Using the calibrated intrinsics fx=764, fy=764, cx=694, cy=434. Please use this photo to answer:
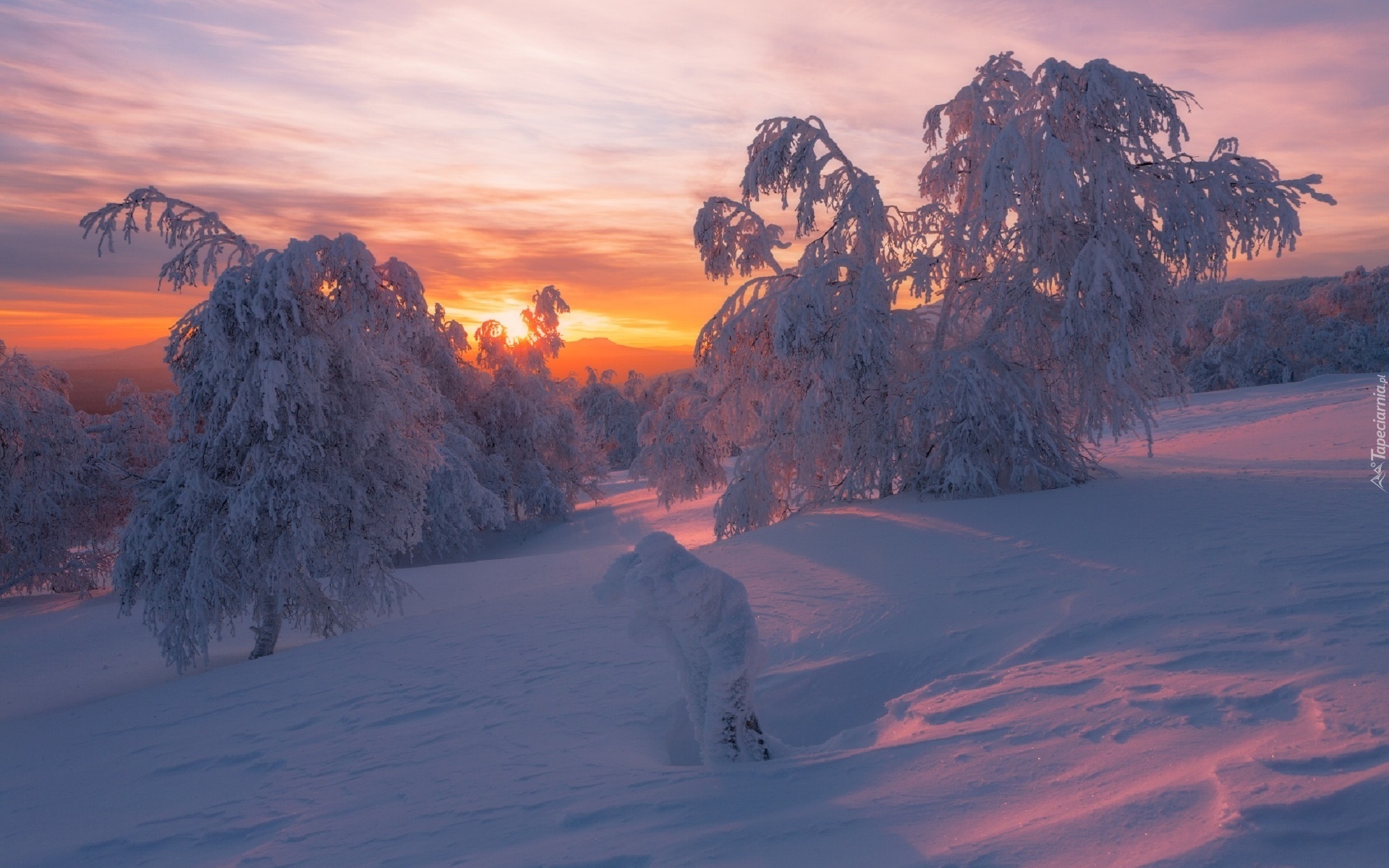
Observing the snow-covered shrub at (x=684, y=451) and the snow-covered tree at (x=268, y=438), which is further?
the snow-covered shrub at (x=684, y=451)

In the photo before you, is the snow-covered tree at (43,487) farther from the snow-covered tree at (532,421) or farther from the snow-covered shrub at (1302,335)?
the snow-covered shrub at (1302,335)

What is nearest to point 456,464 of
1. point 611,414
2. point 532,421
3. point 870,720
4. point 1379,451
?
point 532,421

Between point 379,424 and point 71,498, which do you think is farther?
point 71,498

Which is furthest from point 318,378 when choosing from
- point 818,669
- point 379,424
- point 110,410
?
point 110,410

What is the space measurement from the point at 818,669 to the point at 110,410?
20.7 meters

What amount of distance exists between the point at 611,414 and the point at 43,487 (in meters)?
36.3

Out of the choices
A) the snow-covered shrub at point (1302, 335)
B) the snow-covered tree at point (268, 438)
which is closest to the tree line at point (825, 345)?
the snow-covered tree at point (268, 438)

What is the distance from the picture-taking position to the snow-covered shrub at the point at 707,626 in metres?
4.01

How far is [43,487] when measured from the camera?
15.2 m

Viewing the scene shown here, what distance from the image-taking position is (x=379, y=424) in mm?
10312

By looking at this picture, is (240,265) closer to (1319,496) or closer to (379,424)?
(379,424)

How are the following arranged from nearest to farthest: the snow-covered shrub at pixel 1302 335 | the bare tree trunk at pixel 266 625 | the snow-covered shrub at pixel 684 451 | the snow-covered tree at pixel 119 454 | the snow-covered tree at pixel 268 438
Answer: the snow-covered tree at pixel 268 438 → the bare tree trunk at pixel 266 625 → the snow-covered shrub at pixel 684 451 → the snow-covered tree at pixel 119 454 → the snow-covered shrub at pixel 1302 335

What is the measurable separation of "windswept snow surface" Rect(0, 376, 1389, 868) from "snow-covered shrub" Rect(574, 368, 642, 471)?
3513 centimetres

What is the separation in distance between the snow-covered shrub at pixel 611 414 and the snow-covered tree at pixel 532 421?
1471 centimetres
